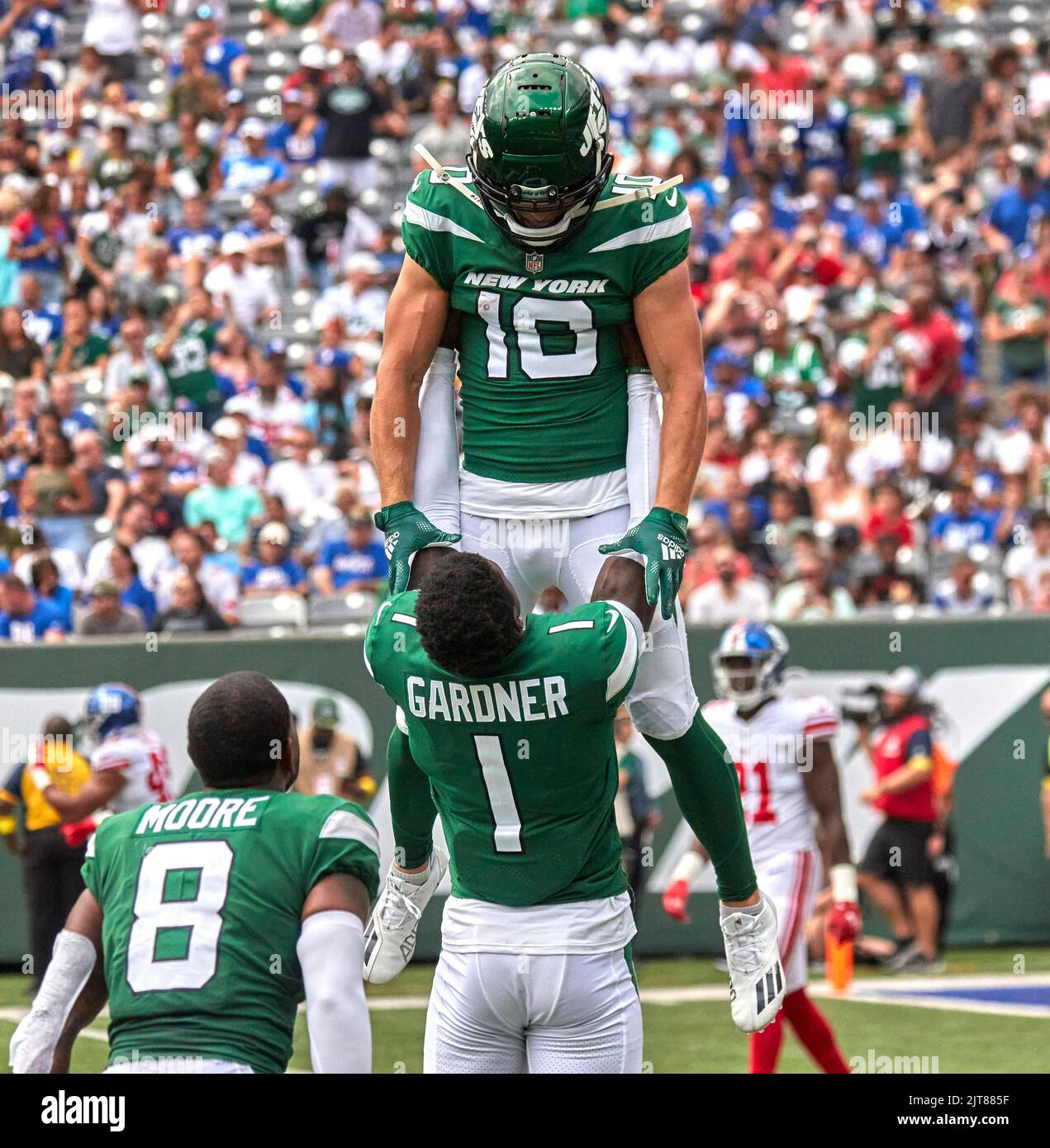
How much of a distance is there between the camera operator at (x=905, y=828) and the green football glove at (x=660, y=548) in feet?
24.3

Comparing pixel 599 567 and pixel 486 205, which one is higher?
pixel 486 205

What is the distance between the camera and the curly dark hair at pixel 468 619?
4.66 metres

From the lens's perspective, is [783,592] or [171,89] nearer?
[783,592]

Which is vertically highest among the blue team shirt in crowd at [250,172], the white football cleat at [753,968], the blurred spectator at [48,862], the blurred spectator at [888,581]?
the blue team shirt in crowd at [250,172]

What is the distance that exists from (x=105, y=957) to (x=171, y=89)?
15.8m

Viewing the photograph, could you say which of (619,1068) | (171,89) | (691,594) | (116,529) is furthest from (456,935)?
(171,89)

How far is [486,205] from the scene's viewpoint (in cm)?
547

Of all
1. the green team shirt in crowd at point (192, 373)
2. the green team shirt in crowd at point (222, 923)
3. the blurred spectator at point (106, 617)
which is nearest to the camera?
the green team shirt in crowd at point (222, 923)

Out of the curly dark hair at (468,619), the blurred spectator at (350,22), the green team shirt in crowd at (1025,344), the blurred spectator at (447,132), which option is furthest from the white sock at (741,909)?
the blurred spectator at (350,22)

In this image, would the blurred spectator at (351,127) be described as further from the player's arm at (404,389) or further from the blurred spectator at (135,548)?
the player's arm at (404,389)

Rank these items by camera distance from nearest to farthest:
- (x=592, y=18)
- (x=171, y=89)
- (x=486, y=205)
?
(x=486, y=205)
(x=171, y=89)
(x=592, y=18)

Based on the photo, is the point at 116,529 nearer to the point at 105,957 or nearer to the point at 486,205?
the point at 486,205

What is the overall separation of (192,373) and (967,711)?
655 centimetres

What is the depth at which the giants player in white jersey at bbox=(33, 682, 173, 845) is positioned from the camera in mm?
10375
